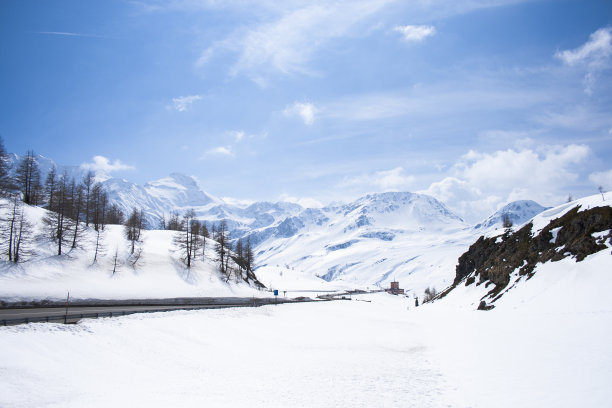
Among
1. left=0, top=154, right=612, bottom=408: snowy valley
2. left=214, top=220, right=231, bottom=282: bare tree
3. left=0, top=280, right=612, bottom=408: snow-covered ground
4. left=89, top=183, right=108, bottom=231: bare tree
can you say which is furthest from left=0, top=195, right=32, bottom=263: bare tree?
left=214, top=220, right=231, bottom=282: bare tree

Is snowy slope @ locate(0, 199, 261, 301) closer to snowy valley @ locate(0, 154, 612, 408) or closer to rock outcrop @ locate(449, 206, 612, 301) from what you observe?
snowy valley @ locate(0, 154, 612, 408)

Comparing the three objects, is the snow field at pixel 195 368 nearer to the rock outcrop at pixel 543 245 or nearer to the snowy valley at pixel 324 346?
the snowy valley at pixel 324 346

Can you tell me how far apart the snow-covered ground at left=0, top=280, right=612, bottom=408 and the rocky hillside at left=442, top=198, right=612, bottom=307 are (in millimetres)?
12774

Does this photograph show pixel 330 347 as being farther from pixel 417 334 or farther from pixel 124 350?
pixel 124 350

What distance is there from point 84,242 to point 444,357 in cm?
6309

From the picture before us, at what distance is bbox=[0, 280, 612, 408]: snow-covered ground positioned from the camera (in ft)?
53.3

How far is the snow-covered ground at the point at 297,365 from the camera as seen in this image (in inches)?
639

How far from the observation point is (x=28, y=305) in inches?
1454

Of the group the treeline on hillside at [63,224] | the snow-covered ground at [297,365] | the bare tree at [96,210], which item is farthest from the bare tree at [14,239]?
the snow-covered ground at [297,365]

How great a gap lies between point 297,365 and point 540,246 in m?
47.4

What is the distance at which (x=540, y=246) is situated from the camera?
54594 mm

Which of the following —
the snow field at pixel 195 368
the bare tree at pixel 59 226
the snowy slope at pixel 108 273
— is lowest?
the snow field at pixel 195 368

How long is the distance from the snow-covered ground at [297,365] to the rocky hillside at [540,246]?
1277 cm

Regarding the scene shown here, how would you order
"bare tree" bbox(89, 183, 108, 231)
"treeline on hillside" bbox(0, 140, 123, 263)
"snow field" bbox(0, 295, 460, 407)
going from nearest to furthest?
"snow field" bbox(0, 295, 460, 407), "treeline on hillside" bbox(0, 140, 123, 263), "bare tree" bbox(89, 183, 108, 231)
